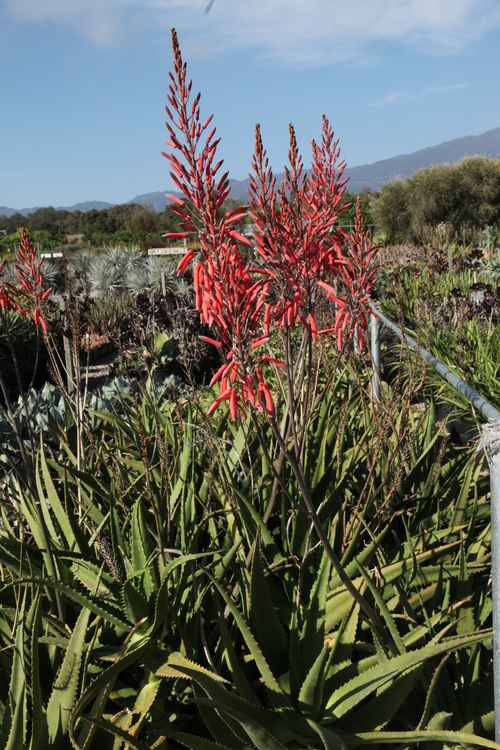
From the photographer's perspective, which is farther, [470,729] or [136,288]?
[136,288]

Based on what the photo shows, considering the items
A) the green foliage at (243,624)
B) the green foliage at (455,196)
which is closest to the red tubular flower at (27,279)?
the green foliage at (243,624)

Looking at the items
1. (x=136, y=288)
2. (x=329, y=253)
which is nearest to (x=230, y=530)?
(x=329, y=253)

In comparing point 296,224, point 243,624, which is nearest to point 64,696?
point 243,624

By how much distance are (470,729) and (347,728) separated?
0.27 meters

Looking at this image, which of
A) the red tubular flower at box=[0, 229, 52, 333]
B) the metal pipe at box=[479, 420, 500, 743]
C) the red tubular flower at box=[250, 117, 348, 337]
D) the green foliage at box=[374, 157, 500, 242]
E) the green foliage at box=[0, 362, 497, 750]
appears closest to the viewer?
the metal pipe at box=[479, 420, 500, 743]

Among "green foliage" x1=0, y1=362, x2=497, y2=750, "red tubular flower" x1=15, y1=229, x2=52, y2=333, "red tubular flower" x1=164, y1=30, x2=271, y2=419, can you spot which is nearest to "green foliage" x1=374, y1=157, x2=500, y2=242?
"red tubular flower" x1=15, y1=229, x2=52, y2=333

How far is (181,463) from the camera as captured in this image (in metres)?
2.37

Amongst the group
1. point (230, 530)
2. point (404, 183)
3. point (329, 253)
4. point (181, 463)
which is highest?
point (404, 183)

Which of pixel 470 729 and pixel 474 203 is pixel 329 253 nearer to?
pixel 470 729

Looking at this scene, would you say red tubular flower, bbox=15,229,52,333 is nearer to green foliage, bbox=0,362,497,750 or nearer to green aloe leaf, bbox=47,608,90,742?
green foliage, bbox=0,362,497,750

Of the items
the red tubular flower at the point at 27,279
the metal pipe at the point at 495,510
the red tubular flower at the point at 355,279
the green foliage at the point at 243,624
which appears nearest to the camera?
the metal pipe at the point at 495,510

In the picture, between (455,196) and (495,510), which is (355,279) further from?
(455,196)

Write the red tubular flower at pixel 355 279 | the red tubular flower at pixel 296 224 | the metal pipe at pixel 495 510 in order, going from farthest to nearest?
1. the red tubular flower at pixel 355 279
2. the red tubular flower at pixel 296 224
3. the metal pipe at pixel 495 510

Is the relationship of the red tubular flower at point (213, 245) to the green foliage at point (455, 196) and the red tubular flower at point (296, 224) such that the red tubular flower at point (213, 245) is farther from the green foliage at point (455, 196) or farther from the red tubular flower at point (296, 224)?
the green foliage at point (455, 196)
